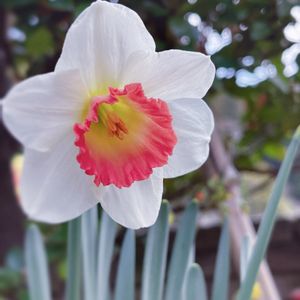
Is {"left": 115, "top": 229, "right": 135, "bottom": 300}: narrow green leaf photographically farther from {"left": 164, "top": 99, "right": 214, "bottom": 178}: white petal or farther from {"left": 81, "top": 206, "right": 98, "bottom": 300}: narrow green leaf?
{"left": 164, "top": 99, "right": 214, "bottom": 178}: white petal

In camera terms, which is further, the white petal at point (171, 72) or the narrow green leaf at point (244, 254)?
the narrow green leaf at point (244, 254)

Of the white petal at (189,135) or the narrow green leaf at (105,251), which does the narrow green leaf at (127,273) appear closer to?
the narrow green leaf at (105,251)

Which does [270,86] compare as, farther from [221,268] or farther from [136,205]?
[136,205]

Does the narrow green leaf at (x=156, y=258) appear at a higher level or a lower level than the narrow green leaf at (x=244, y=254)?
higher

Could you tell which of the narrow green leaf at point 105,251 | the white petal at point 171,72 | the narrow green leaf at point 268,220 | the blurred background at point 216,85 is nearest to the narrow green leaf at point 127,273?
the narrow green leaf at point 105,251

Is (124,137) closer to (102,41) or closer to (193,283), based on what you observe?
(102,41)

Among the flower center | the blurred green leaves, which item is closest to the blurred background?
the blurred green leaves

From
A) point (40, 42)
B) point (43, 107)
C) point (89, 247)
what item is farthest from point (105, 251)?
point (40, 42)
